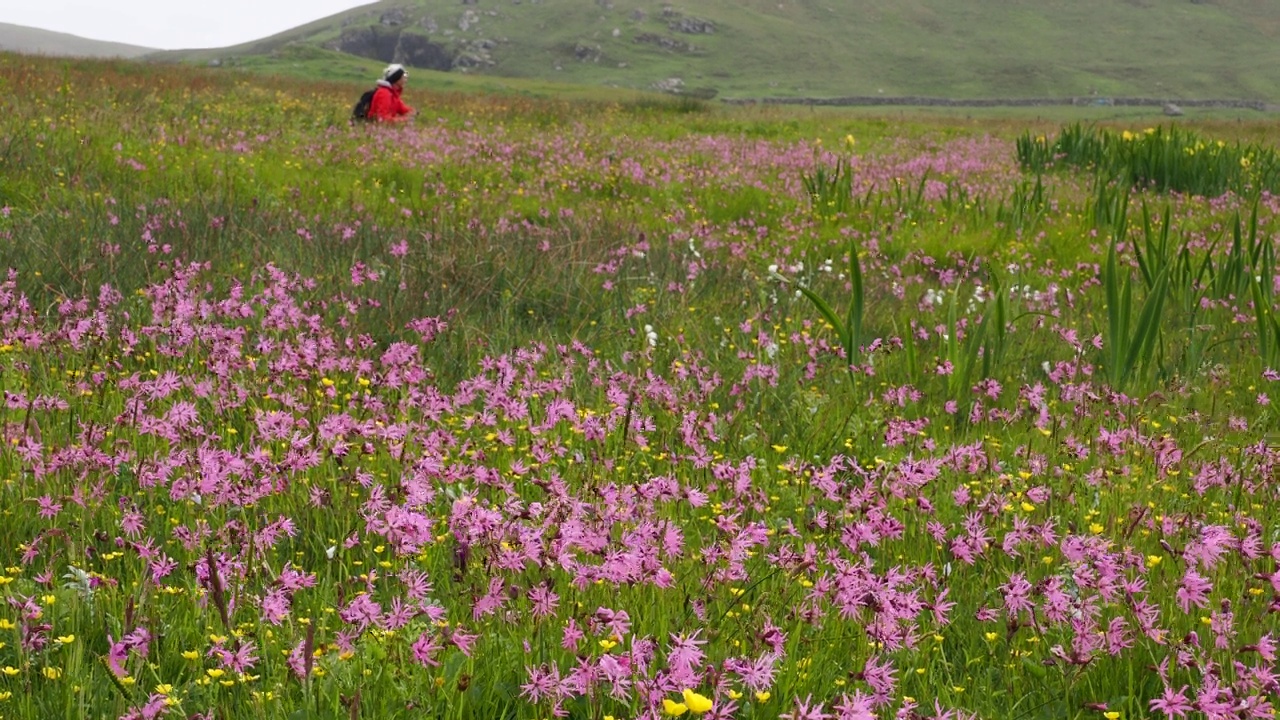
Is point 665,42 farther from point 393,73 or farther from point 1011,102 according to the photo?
point 393,73

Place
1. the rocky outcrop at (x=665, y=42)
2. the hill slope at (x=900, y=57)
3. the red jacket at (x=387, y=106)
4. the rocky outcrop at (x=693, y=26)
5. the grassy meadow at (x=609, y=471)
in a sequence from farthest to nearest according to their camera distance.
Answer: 1. the rocky outcrop at (x=693, y=26)
2. the rocky outcrop at (x=665, y=42)
3. the hill slope at (x=900, y=57)
4. the red jacket at (x=387, y=106)
5. the grassy meadow at (x=609, y=471)

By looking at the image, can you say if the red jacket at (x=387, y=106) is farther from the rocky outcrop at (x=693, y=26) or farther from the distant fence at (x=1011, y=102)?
the rocky outcrop at (x=693, y=26)

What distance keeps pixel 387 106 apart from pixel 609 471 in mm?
18704

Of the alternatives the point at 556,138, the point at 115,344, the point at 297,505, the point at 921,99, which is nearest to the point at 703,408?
the point at 297,505

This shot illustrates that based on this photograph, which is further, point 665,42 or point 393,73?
point 665,42

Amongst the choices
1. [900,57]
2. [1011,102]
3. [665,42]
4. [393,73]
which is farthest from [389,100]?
[665,42]

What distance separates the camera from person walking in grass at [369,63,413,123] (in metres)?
20.4

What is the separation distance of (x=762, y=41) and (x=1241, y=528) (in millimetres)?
196402

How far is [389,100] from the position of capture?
68.2 ft

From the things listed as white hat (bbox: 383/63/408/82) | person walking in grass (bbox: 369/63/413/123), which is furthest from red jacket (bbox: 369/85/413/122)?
white hat (bbox: 383/63/408/82)

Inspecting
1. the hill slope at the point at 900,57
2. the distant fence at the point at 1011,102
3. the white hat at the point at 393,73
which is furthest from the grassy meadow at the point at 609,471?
the hill slope at the point at 900,57

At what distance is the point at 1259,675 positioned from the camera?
2000 millimetres

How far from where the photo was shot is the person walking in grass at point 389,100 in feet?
67.1

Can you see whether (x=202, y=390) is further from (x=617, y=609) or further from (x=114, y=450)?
(x=617, y=609)
